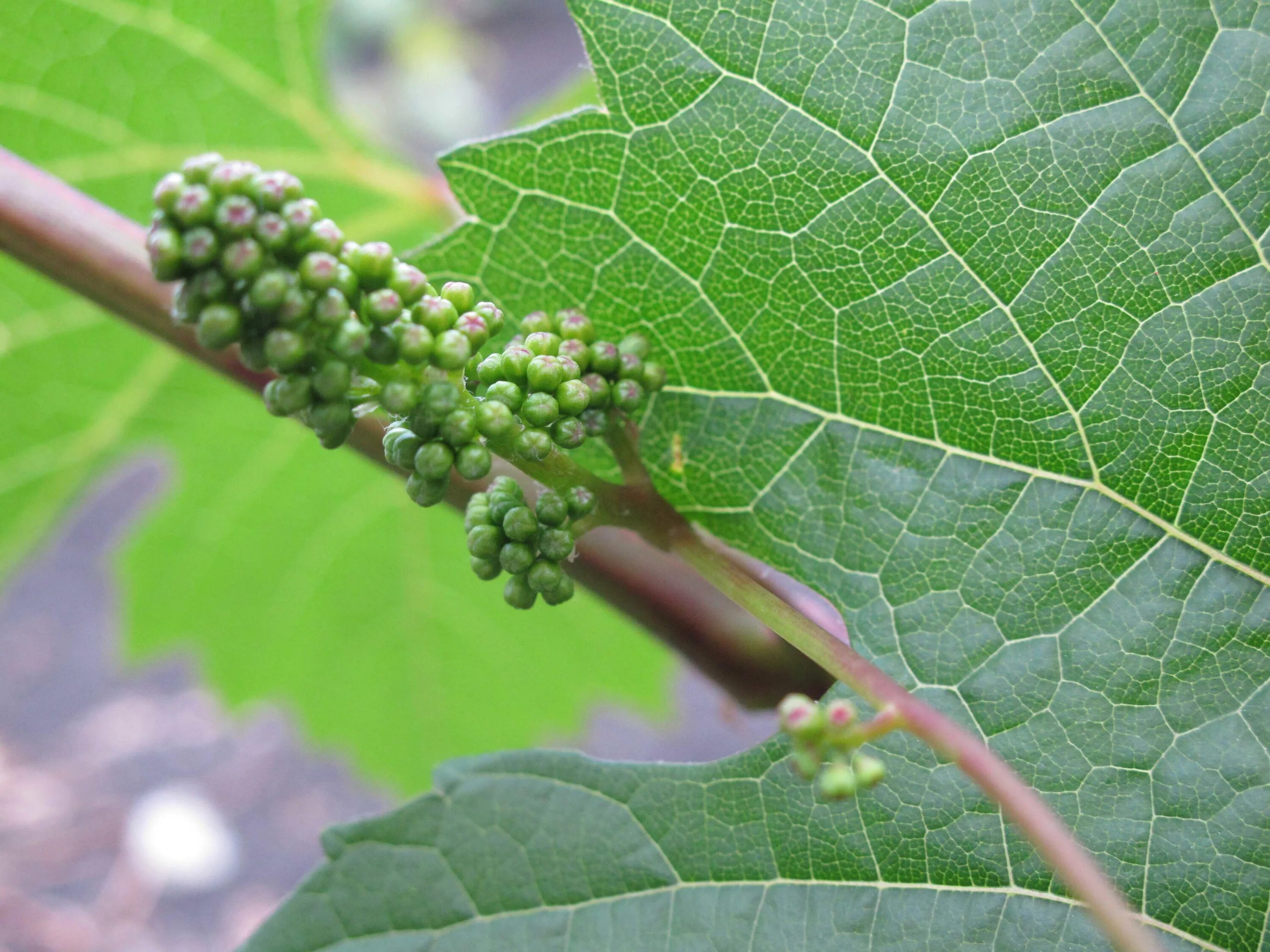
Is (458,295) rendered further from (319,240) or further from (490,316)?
(319,240)

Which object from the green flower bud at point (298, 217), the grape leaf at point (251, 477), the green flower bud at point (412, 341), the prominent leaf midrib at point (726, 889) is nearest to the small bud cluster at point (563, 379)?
the green flower bud at point (412, 341)

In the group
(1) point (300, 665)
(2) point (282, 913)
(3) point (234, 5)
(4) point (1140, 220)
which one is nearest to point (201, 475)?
(1) point (300, 665)

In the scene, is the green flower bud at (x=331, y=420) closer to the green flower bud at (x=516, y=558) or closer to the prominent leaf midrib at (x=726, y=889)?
the green flower bud at (x=516, y=558)

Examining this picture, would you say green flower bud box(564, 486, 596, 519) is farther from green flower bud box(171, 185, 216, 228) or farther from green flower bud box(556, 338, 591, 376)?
green flower bud box(171, 185, 216, 228)

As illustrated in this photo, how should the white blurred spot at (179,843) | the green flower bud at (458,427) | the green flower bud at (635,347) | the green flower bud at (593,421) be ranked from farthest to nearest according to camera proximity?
1. the white blurred spot at (179,843)
2. the green flower bud at (635,347)
3. the green flower bud at (593,421)
4. the green flower bud at (458,427)

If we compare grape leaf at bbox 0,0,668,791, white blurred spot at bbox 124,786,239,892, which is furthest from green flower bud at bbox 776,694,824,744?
white blurred spot at bbox 124,786,239,892

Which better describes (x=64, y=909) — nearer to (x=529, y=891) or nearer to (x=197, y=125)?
(x=197, y=125)
